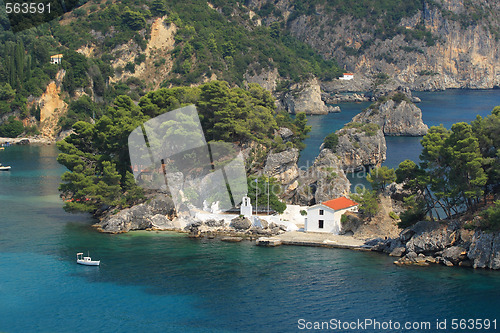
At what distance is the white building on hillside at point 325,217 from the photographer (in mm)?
51156

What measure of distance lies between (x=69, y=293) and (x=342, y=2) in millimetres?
172612

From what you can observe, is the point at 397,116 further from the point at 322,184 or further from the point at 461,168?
the point at 461,168

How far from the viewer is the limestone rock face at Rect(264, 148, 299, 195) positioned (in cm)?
6312

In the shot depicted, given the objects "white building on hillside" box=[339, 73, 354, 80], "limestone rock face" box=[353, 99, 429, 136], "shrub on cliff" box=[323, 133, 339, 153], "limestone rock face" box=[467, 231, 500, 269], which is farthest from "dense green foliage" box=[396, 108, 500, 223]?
"white building on hillside" box=[339, 73, 354, 80]

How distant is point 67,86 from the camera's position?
109 m

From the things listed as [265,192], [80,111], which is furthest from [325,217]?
[80,111]

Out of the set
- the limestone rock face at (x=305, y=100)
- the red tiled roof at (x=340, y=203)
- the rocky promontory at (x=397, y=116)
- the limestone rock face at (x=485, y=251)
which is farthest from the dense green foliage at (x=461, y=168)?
the limestone rock face at (x=305, y=100)

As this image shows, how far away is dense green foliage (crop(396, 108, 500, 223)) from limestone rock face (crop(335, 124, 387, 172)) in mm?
27628

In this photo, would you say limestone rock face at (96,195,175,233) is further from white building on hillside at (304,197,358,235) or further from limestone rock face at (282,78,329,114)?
limestone rock face at (282,78,329,114)

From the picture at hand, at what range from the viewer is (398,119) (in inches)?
4097

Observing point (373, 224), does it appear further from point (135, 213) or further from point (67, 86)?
point (67, 86)

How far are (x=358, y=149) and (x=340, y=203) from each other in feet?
84.7

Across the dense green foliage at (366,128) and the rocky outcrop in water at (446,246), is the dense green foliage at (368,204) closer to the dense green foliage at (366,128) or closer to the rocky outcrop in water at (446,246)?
the rocky outcrop in water at (446,246)

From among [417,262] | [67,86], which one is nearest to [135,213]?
[417,262]
